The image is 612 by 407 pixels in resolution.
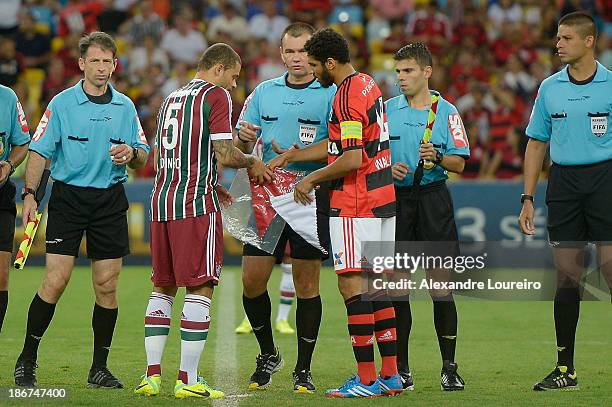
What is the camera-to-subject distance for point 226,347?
962cm

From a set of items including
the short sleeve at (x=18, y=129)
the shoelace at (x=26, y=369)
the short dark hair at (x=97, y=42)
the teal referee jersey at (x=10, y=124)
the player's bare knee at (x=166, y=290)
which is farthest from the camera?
the short sleeve at (x=18, y=129)

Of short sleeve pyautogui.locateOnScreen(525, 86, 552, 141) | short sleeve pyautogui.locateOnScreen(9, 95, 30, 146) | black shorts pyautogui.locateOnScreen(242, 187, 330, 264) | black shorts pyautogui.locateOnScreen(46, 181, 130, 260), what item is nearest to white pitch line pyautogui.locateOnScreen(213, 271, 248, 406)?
black shorts pyautogui.locateOnScreen(242, 187, 330, 264)

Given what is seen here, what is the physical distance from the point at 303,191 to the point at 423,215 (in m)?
1.10

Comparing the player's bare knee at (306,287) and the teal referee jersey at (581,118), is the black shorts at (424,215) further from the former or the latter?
the teal referee jersey at (581,118)

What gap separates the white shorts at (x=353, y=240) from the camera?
7.09 metres

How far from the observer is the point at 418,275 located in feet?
25.8

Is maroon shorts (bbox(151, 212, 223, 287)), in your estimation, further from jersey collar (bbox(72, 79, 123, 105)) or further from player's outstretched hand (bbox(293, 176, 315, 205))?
jersey collar (bbox(72, 79, 123, 105))

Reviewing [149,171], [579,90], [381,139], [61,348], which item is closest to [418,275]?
[381,139]

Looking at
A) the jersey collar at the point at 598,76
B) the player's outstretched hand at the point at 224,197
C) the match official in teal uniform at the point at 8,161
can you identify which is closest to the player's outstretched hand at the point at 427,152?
the jersey collar at the point at 598,76

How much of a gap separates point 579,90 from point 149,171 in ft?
37.6

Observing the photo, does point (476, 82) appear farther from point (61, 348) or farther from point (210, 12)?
point (61, 348)

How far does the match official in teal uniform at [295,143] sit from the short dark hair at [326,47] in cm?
67

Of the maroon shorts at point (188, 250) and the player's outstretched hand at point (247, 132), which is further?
the player's outstretched hand at point (247, 132)

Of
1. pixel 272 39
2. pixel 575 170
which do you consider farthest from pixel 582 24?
pixel 272 39
